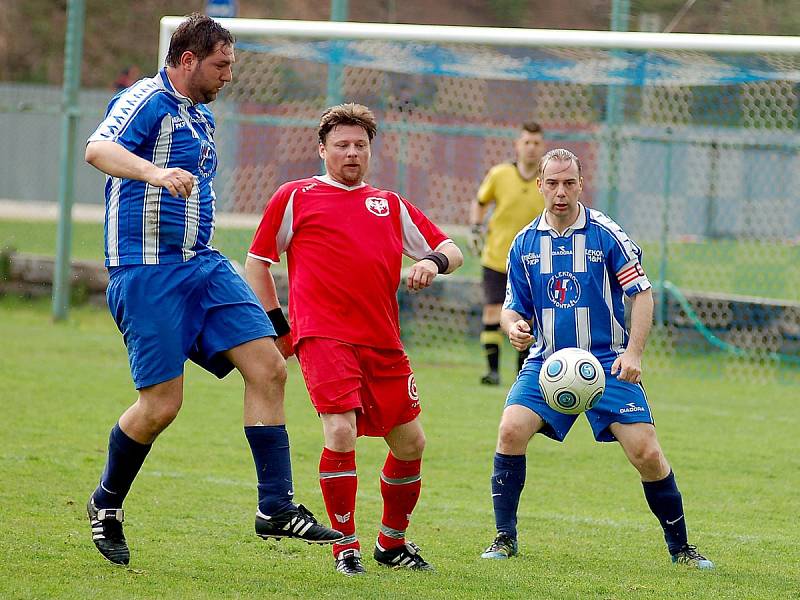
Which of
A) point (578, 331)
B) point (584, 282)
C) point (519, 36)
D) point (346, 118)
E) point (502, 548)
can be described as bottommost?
point (502, 548)

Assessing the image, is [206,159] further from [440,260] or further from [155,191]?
[440,260]

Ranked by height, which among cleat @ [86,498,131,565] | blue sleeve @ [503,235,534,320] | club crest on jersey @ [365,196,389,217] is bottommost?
cleat @ [86,498,131,565]

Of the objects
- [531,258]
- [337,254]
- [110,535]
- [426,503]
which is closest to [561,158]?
[531,258]

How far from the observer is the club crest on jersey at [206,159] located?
4957 mm

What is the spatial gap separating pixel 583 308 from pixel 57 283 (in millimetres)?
9565

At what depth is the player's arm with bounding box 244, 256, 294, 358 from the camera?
5.19 meters

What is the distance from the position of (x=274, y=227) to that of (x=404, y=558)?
55.0 inches

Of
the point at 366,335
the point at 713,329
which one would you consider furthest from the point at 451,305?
the point at 366,335

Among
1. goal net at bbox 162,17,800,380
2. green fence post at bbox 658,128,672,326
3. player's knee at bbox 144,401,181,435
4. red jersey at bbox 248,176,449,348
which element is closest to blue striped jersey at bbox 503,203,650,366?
red jersey at bbox 248,176,449,348

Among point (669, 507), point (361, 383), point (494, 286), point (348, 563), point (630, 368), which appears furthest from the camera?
point (494, 286)

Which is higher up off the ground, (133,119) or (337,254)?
(133,119)

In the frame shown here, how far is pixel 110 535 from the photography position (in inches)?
194

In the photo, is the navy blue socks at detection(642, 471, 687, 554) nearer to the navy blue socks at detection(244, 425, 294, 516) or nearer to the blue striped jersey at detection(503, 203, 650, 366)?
the blue striped jersey at detection(503, 203, 650, 366)

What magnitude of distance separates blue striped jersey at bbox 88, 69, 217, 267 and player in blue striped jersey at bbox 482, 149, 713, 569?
1.39 meters
